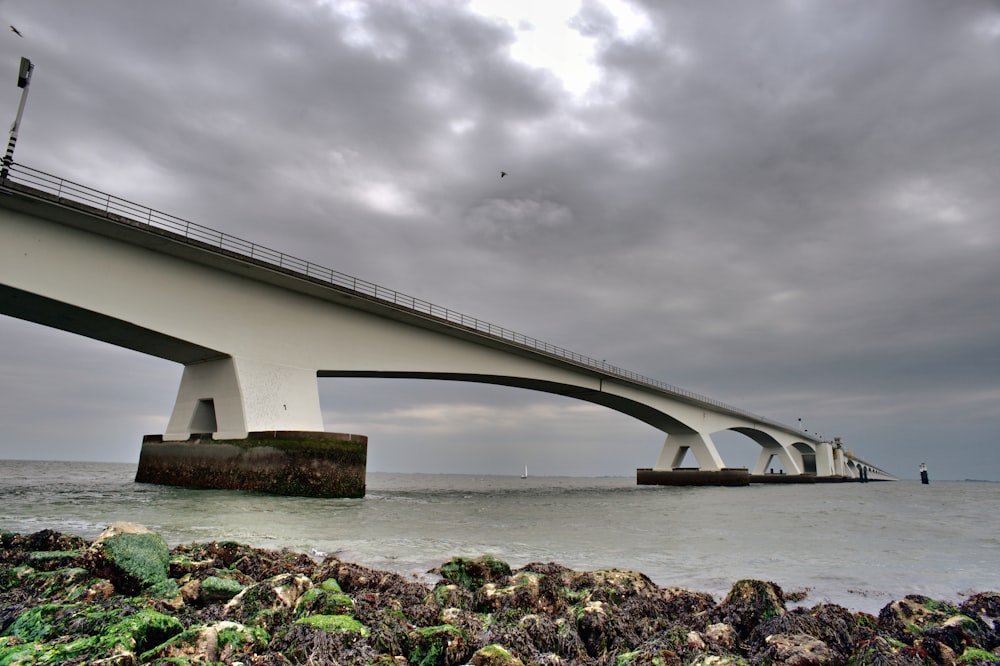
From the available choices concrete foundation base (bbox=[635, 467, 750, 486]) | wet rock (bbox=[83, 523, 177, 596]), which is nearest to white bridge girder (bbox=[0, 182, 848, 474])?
wet rock (bbox=[83, 523, 177, 596])

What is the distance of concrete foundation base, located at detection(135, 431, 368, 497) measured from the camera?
2370cm

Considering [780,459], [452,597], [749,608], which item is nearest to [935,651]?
[749,608]

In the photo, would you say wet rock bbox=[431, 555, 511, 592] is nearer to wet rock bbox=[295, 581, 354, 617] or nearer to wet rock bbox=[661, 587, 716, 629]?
wet rock bbox=[661, 587, 716, 629]

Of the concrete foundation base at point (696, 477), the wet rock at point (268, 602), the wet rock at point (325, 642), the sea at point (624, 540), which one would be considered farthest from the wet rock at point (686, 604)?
the concrete foundation base at point (696, 477)

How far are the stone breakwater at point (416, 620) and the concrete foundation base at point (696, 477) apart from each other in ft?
204

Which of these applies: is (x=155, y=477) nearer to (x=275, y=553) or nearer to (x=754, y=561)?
(x=275, y=553)

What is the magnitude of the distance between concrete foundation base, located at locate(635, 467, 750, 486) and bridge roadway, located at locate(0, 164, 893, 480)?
35.5 meters

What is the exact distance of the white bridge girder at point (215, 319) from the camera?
21141mm

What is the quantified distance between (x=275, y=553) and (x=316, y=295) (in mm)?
22971

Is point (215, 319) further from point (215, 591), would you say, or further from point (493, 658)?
point (493, 658)

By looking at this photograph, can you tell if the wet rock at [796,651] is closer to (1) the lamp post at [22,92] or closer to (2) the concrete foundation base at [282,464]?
(2) the concrete foundation base at [282,464]

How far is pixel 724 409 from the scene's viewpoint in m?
70.3

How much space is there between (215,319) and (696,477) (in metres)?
55.1

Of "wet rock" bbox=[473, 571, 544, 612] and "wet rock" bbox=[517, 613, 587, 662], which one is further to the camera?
"wet rock" bbox=[473, 571, 544, 612]
